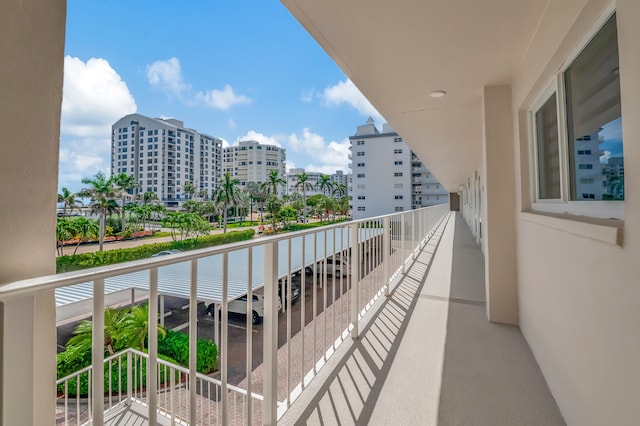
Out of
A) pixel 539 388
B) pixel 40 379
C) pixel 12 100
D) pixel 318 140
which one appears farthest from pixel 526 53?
pixel 318 140

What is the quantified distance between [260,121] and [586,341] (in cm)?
8669

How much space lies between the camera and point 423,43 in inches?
72.9

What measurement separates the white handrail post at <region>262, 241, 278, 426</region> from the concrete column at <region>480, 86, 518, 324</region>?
2103mm

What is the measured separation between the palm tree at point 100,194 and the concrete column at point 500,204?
87.8ft

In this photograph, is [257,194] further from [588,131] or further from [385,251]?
[588,131]

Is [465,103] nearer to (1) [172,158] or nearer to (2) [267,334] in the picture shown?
(2) [267,334]

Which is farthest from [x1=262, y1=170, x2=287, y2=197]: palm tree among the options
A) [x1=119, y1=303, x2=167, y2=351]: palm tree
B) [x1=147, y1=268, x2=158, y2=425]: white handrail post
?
[x1=147, y1=268, x2=158, y2=425]: white handrail post

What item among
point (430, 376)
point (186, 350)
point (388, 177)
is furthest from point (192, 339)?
point (388, 177)

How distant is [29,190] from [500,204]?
2900mm

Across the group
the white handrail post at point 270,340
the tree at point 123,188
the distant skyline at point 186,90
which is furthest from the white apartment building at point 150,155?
the white handrail post at point 270,340

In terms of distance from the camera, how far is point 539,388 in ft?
5.28

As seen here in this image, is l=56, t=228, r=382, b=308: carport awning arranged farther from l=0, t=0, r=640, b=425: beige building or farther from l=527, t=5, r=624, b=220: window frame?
l=527, t=5, r=624, b=220: window frame

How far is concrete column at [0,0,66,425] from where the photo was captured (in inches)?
23.4

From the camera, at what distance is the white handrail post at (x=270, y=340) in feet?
4.23
